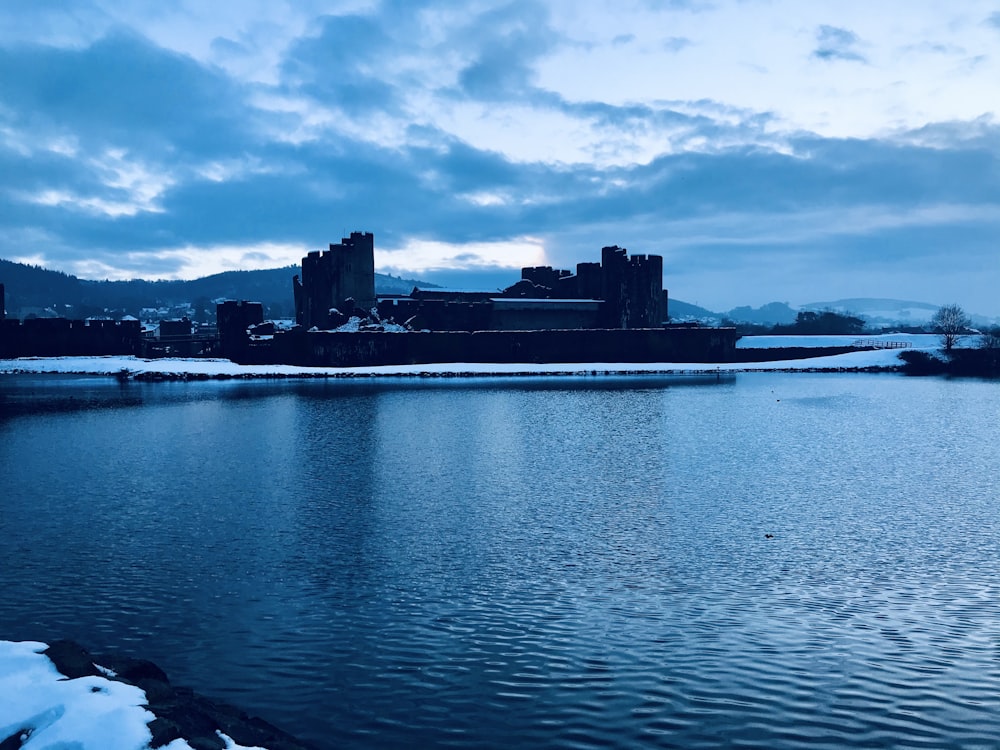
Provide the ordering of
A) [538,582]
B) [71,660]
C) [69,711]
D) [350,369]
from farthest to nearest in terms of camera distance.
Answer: [350,369], [538,582], [71,660], [69,711]

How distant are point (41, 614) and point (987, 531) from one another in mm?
11393

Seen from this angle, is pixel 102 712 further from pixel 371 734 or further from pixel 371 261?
pixel 371 261

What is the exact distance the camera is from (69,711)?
534 centimetres

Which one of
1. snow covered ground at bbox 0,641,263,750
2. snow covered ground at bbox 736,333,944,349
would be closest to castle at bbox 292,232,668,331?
snow covered ground at bbox 736,333,944,349

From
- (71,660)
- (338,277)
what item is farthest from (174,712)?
(338,277)

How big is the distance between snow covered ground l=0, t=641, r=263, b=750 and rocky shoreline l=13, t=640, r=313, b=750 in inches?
2.7

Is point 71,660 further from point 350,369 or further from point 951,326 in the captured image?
point 951,326

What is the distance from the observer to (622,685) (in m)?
6.79

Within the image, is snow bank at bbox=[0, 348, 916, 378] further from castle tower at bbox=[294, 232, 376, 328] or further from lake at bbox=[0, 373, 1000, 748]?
Answer: lake at bbox=[0, 373, 1000, 748]

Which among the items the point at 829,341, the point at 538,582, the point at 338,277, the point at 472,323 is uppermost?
the point at 338,277

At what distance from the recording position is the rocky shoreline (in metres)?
5.13

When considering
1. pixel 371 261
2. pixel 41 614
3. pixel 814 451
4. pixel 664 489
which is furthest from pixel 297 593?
pixel 371 261

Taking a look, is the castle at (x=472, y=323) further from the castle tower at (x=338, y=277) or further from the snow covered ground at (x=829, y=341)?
the snow covered ground at (x=829, y=341)

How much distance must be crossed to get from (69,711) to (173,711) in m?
0.60
